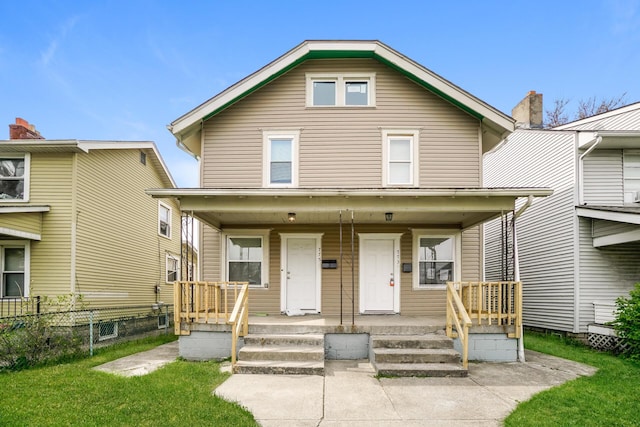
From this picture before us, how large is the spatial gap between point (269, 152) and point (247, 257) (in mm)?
2712

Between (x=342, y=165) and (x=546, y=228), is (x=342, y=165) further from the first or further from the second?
(x=546, y=228)

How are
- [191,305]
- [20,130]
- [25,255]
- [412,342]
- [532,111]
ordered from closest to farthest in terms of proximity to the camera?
[412,342]
[191,305]
[25,255]
[20,130]
[532,111]

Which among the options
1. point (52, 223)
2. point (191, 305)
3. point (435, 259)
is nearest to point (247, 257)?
point (191, 305)

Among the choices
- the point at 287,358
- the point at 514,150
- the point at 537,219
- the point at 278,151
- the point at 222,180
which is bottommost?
the point at 287,358

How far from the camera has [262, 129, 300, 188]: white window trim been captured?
10016 mm

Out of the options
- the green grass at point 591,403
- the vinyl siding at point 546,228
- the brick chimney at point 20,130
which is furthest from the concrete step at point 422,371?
the brick chimney at point 20,130

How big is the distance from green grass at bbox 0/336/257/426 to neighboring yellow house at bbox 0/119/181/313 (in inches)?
179

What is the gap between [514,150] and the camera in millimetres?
13891

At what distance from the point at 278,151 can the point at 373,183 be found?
2537 millimetres

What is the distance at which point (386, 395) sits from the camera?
5555 mm

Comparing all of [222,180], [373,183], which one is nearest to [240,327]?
[222,180]

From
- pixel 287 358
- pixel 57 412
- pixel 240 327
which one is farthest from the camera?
pixel 240 327

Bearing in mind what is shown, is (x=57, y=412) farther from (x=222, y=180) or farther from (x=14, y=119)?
(x=14, y=119)

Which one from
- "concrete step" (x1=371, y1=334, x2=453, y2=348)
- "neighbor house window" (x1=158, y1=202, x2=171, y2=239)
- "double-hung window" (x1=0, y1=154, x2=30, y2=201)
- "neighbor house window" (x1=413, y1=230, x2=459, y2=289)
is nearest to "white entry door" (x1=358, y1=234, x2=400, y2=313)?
"neighbor house window" (x1=413, y1=230, x2=459, y2=289)
